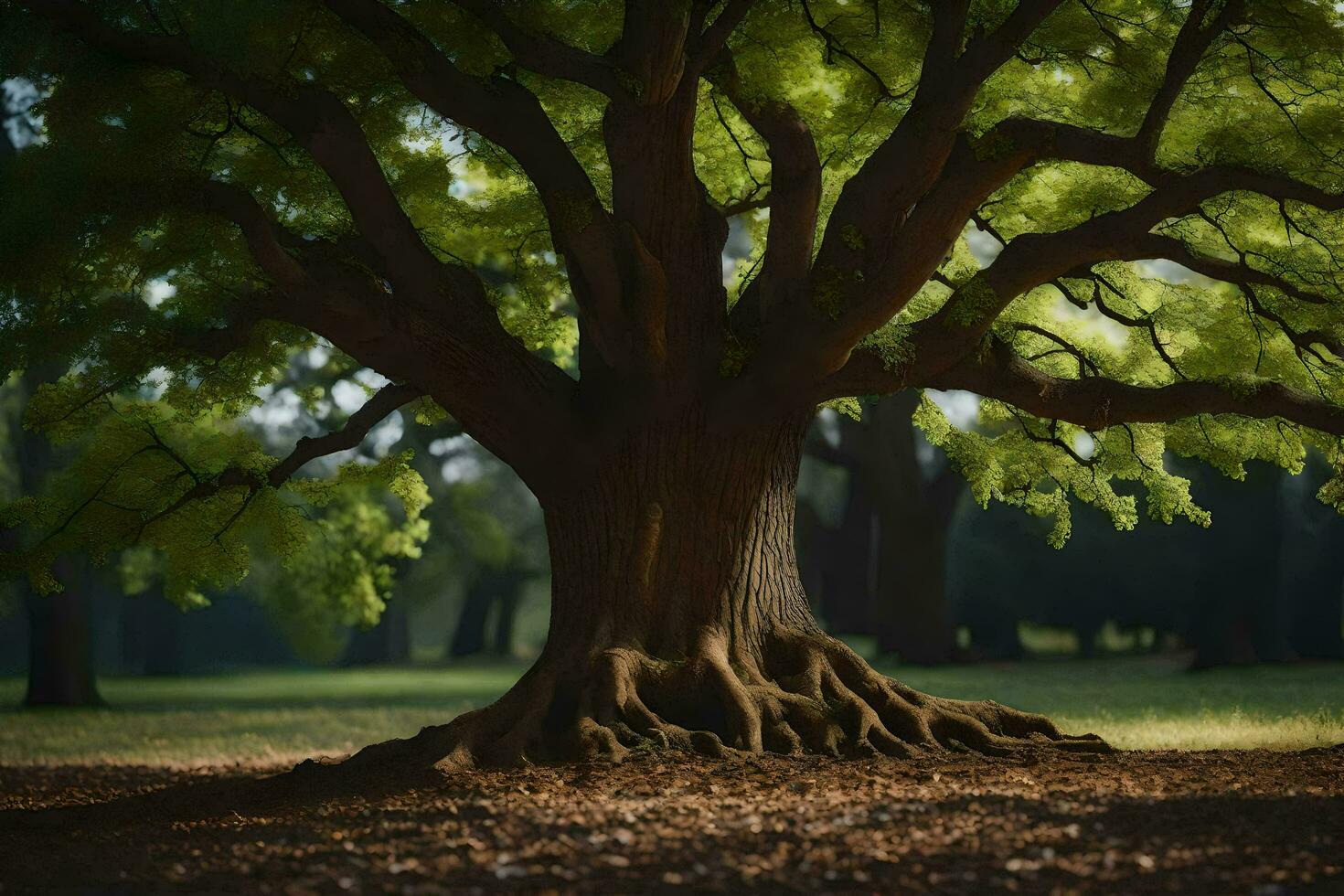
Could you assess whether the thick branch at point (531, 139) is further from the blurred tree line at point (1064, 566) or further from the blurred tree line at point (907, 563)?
the blurred tree line at point (1064, 566)

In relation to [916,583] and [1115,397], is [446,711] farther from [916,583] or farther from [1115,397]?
[1115,397]

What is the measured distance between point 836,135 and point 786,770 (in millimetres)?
6004

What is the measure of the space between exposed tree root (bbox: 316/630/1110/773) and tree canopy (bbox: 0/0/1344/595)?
5.72 feet

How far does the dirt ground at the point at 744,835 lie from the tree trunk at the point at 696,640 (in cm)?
58

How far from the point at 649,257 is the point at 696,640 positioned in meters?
2.90

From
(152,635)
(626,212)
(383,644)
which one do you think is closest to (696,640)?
(626,212)

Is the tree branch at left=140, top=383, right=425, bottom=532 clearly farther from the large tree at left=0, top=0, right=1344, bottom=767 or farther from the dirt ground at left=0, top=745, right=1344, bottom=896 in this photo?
the dirt ground at left=0, top=745, right=1344, bottom=896

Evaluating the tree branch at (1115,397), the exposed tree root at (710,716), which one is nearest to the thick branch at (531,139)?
the exposed tree root at (710,716)

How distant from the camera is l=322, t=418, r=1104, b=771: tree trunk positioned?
9891mm

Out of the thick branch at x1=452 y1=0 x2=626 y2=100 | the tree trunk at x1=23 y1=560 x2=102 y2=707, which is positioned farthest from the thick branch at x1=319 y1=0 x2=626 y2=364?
the tree trunk at x1=23 y1=560 x2=102 y2=707

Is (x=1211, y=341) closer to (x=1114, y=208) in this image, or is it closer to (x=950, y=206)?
(x=1114, y=208)

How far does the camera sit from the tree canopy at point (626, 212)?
369 inches

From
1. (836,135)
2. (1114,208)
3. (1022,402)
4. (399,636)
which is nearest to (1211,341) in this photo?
(1114,208)

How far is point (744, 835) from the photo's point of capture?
6.20 m
